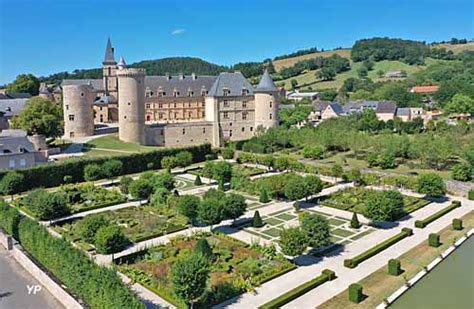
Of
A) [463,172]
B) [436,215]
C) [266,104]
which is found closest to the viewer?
[436,215]

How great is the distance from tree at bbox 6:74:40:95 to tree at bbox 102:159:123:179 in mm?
55150

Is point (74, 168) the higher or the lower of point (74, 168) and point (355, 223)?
the higher

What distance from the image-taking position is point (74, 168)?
39.2m

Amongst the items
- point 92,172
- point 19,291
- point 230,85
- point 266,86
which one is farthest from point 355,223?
point 230,85

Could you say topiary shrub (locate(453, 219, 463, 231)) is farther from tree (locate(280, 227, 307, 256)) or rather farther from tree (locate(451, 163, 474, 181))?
tree (locate(280, 227, 307, 256))

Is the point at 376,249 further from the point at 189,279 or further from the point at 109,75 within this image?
the point at 109,75

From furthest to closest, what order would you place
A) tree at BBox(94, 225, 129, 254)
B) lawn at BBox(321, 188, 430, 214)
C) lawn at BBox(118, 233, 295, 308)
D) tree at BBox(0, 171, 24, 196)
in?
tree at BBox(0, 171, 24, 196)
lawn at BBox(321, 188, 430, 214)
tree at BBox(94, 225, 129, 254)
lawn at BBox(118, 233, 295, 308)

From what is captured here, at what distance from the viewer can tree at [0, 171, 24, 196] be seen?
33.2 metres

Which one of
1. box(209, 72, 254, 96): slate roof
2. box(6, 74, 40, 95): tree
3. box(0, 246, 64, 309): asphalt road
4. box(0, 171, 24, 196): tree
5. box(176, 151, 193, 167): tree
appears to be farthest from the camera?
box(6, 74, 40, 95): tree

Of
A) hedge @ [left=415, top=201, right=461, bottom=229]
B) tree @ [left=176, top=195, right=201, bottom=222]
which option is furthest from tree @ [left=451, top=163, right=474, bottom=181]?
tree @ [left=176, top=195, right=201, bottom=222]

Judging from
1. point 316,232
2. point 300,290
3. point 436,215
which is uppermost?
point 316,232

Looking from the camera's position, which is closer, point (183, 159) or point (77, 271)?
point (77, 271)

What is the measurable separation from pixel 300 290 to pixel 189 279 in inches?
197

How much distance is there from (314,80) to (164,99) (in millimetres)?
85449
